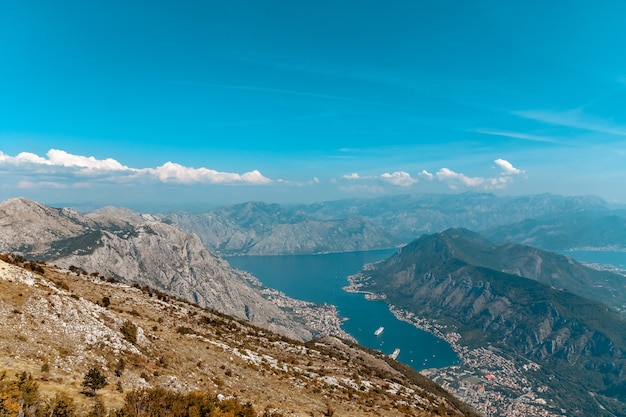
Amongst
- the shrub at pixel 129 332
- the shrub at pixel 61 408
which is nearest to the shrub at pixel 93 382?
the shrub at pixel 61 408

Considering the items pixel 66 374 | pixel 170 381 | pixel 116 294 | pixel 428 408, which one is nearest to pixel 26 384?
pixel 66 374

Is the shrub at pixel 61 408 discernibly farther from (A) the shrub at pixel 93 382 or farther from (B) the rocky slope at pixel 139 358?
(A) the shrub at pixel 93 382

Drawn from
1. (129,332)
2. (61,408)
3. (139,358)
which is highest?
(61,408)

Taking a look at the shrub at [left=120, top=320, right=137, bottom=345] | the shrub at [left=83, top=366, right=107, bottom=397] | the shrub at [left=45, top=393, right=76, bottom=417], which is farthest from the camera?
the shrub at [left=120, top=320, right=137, bottom=345]

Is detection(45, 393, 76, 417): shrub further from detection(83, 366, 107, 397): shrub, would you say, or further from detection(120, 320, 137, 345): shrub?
detection(120, 320, 137, 345): shrub

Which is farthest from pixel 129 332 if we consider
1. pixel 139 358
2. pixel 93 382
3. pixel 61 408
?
pixel 61 408

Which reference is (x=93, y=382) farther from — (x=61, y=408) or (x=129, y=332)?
(x=129, y=332)

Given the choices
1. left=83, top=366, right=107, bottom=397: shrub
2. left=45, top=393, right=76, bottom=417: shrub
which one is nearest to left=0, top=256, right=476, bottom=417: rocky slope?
left=83, top=366, right=107, bottom=397: shrub

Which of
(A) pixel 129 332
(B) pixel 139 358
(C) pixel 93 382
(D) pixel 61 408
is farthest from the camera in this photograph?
(A) pixel 129 332

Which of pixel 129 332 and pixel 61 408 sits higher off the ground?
pixel 61 408
